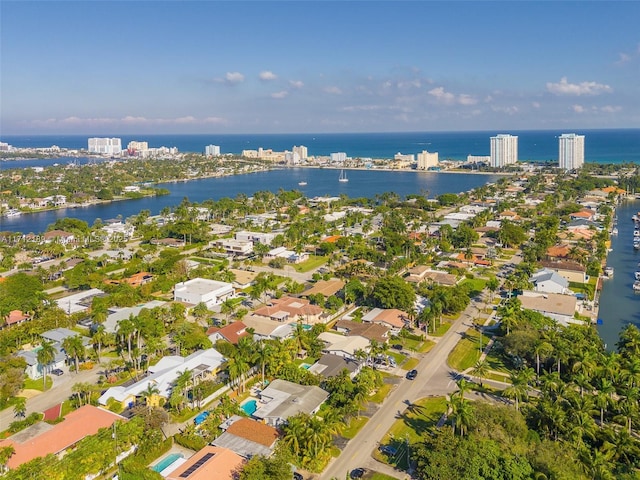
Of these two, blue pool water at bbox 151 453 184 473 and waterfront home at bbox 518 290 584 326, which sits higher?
waterfront home at bbox 518 290 584 326

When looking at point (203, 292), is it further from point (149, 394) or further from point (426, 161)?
point (426, 161)

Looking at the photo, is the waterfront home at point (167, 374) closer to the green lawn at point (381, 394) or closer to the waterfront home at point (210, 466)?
the waterfront home at point (210, 466)

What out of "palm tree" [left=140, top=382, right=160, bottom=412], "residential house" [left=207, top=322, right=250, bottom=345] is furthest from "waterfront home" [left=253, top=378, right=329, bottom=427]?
"residential house" [left=207, top=322, right=250, bottom=345]

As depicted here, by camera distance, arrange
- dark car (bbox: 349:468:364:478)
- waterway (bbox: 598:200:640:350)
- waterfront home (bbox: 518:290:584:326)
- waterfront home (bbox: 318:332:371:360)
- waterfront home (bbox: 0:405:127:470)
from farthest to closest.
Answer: waterway (bbox: 598:200:640:350), waterfront home (bbox: 518:290:584:326), waterfront home (bbox: 318:332:371:360), waterfront home (bbox: 0:405:127:470), dark car (bbox: 349:468:364:478)

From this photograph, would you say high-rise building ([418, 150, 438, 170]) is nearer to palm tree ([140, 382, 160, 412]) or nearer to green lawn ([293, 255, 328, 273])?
green lawn ([293, 255, 328, 273])

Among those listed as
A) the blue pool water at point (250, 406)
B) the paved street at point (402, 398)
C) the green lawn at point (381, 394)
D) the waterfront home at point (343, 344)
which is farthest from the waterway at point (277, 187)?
the green lawn at point (381, 394)

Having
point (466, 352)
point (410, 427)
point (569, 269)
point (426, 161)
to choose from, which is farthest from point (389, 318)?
point (426, 161)
